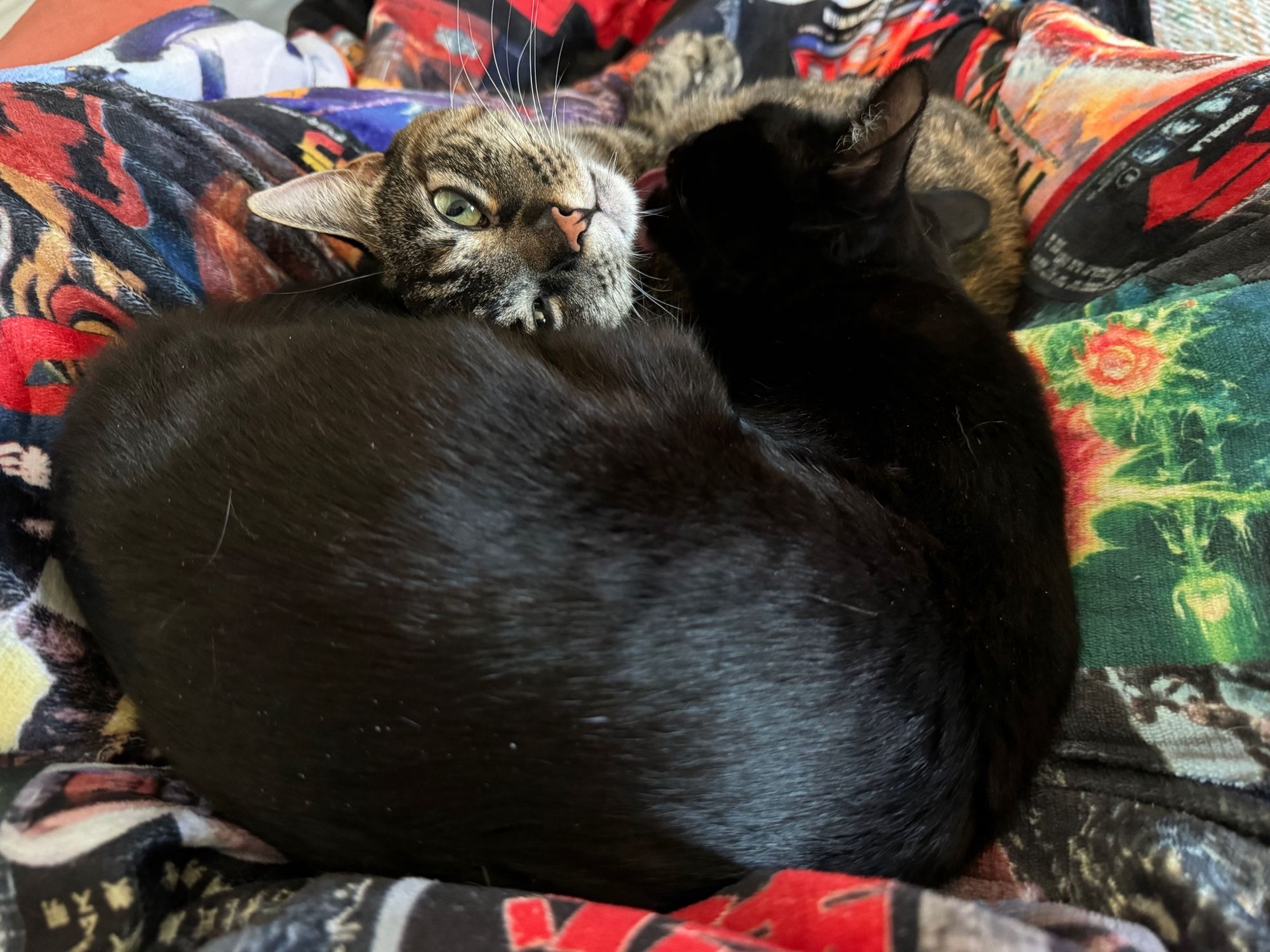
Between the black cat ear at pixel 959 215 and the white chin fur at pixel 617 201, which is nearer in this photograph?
the white chin fur at pixel 617 201

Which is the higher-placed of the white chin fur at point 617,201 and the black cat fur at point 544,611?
the white chin fur at point 617,201

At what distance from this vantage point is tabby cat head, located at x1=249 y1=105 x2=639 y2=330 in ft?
3.42

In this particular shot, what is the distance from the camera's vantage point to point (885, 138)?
96 cm

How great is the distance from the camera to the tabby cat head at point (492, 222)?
104 centimetres

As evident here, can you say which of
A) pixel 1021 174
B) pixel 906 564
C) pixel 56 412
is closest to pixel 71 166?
pixel 56 412

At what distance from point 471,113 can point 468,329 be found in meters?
0.72

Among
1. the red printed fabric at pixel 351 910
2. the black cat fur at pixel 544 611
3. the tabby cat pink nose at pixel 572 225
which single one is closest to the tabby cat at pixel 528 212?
the tabby cat pink nose at pixel 572 225

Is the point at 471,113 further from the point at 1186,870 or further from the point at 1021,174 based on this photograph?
the point at 1186,870

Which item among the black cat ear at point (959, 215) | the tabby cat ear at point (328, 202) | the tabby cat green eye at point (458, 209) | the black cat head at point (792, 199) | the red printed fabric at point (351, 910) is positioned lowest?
the red printed fabric at point (351, 910)

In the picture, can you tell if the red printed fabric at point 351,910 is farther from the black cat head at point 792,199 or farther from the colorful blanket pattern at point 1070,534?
the black cat head at point 792,199

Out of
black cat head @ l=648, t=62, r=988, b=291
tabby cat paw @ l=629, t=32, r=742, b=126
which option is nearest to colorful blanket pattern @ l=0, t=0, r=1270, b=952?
black cat head @ l=648, t=62, r=988, b=291

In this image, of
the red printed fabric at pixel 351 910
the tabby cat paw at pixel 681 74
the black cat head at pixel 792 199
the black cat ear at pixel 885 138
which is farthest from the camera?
the tabby cat paw at pixel 681 74

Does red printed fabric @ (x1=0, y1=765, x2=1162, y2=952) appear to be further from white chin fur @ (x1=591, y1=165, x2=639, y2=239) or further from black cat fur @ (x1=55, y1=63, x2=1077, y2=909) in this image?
white chin fur @ (x1=591, y1=165, x2=639, y2=239)

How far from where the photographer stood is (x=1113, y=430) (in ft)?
2.87
